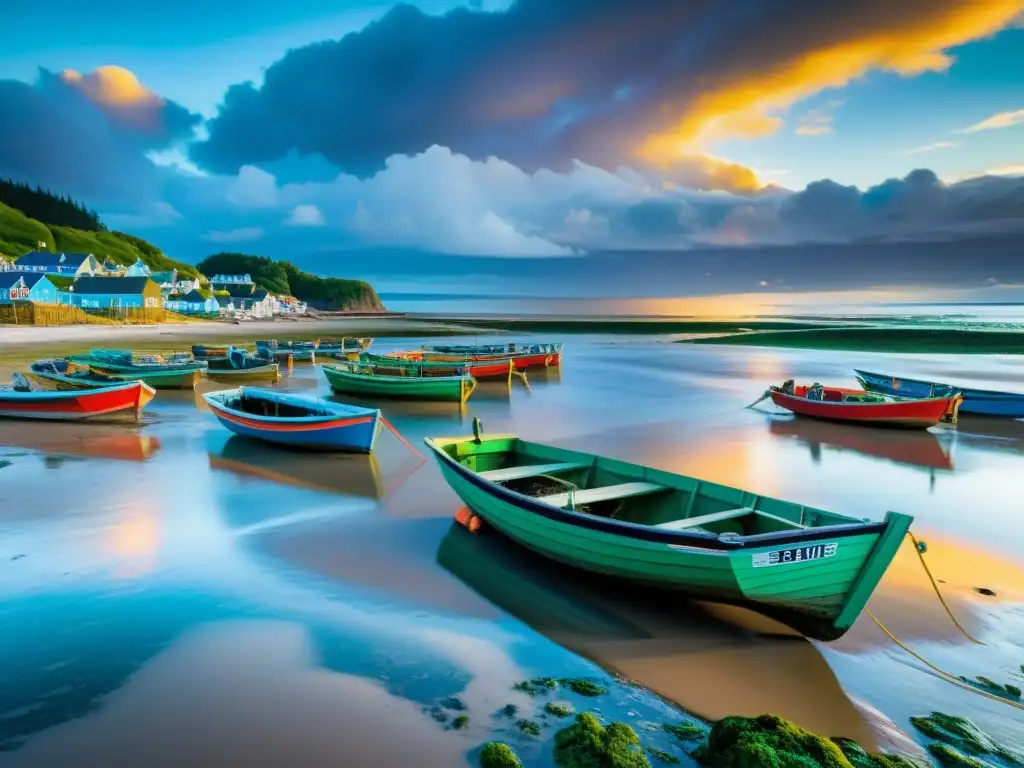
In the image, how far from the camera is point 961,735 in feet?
19.1

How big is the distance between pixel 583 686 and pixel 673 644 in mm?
1537

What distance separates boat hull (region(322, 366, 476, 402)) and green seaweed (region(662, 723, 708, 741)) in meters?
20.6

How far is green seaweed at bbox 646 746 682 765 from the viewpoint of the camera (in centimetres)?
534

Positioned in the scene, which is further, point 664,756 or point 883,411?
point 883,411

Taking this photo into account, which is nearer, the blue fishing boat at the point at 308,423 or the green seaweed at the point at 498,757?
the green seaweed at the point at 498,757

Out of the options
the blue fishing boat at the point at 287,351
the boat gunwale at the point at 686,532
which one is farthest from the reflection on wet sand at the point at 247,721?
the blue fishing boat at the point at 287,351

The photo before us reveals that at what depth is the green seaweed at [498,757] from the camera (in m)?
5.27

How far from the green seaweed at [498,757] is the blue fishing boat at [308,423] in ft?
36.8

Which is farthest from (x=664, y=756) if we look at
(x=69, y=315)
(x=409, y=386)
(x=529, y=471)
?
(x=69, y=315)

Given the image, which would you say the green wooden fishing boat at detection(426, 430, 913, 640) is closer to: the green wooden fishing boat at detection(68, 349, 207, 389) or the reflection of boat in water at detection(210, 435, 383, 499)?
the reflection of boat in water at detection(210, 435, 383, 499)

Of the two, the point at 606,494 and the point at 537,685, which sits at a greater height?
the point at 606,494

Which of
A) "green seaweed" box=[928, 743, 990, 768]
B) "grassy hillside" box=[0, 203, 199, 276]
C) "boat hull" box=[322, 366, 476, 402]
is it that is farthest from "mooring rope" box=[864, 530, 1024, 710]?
"grassy hillside" box=[0, 203, 199, 276]

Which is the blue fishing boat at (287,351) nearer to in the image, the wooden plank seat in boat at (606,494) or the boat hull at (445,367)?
the boat hull at (445,367)

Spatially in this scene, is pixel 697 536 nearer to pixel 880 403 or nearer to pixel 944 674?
pixel 944 674
